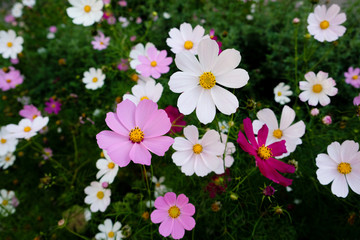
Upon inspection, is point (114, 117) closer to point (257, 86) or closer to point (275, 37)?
point (257, 86)

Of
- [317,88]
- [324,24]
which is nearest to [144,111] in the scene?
[317,88]

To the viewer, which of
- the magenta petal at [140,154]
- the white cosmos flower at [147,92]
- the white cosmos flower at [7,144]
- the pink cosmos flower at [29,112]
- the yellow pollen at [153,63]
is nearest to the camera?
the magenta petal at [140,154]

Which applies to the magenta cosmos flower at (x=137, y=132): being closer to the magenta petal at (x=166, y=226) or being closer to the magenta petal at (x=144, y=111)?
the magenta petal at (x=144, y=111)

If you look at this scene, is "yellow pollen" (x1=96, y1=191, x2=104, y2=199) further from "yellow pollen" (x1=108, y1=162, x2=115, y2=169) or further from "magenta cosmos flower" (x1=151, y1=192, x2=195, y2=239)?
"magenta cosmos flower" (x1=151, y1=192, x2=195, y2=239)

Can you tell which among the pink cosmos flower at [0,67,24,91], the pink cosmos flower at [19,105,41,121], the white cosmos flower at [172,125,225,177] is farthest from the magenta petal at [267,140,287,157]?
the pink cosmos flower at [0,67,24,91]

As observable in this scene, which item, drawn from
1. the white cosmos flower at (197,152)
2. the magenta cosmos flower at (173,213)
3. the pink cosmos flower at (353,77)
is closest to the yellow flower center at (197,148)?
the white cosmos flower at (197,152)

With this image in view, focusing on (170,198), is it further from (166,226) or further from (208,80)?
(208,80)

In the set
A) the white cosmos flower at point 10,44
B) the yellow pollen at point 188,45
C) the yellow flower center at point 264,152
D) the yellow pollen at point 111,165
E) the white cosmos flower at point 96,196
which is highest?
the yellow pollen at point 188,45

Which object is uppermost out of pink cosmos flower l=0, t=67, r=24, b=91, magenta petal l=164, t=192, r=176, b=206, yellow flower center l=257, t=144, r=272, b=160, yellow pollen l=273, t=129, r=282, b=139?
yellow flower center l=257, t=144, r=272, b=160
